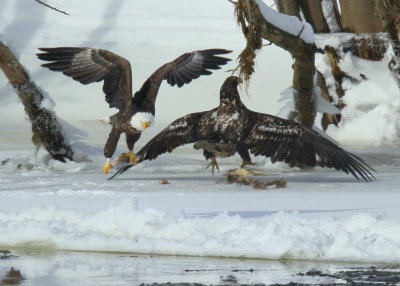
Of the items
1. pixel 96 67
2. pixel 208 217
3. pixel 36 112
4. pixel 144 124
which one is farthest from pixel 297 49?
pixel 208 217

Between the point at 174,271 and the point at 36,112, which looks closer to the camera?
the point at 174,271

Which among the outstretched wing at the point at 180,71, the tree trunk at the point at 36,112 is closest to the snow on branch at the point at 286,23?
the outstretched wing at the point at 180,71

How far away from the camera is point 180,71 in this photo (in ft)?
41.7

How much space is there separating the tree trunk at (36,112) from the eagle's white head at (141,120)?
147 centimetres

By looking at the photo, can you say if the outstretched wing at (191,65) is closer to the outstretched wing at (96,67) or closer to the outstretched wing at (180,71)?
the outstretched wing at (180,71)

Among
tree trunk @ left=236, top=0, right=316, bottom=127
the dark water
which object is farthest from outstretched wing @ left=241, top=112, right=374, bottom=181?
the dark water

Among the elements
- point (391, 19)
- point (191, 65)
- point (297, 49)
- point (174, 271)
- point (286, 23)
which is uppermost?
point (391, 19)

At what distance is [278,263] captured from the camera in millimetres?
7062

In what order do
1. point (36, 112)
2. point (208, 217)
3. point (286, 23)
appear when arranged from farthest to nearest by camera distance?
1. point (36, 112)
2. point (286, 23)
3. point (208, 217)

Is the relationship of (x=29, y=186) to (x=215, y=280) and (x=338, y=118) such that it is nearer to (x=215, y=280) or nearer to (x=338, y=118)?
(x=215, y=280)

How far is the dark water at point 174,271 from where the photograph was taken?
652 cm

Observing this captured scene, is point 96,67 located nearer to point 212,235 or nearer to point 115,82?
point 115,82

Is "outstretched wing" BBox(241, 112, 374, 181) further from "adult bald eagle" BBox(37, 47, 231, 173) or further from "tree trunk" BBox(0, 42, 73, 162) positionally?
"tree trunk" BBox(0, 42, 73, 162)

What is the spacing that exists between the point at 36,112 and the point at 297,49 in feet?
9.52
